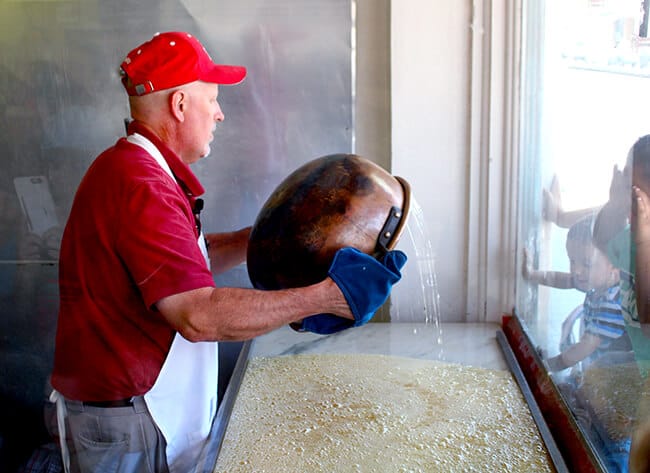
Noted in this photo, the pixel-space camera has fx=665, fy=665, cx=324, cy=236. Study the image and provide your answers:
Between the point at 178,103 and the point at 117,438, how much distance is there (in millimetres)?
860

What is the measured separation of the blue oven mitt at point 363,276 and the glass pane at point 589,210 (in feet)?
1.57

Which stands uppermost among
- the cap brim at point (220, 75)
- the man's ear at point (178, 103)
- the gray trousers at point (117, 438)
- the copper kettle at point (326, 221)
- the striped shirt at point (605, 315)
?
the cap brim at point (220, 75)

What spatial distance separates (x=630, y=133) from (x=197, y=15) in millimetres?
1705

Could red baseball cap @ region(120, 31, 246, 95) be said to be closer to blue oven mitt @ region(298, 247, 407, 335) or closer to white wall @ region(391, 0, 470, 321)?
blue oven mitt @ region(298, 247, 407, 335)

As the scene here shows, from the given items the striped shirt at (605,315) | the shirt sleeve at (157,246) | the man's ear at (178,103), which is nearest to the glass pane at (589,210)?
the striped shirt at (605,315)

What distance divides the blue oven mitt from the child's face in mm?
453

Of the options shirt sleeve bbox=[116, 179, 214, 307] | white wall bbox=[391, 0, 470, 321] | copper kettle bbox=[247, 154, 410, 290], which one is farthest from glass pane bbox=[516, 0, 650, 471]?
shirt sleeve bbox=[116, 179, 214, 307]

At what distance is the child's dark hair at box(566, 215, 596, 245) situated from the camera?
166 cm

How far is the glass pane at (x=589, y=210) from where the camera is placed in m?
1.29

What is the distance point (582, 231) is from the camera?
174 cm

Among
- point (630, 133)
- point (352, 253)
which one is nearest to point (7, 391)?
point (352, 253)

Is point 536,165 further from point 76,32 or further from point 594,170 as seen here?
point 76,32

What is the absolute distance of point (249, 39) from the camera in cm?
250

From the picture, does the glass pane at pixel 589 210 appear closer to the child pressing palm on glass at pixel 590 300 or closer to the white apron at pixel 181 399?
the child pressing palm on glass at pixel 590 300
